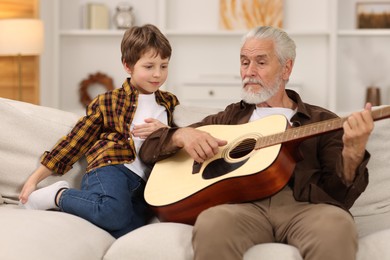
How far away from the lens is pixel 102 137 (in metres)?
2.79

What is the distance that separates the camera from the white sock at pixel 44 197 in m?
2.61

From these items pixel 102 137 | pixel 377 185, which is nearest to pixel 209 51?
pixel 102 137

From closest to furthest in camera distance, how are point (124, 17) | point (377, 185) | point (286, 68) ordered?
point (377, 185)
point (286, 68)
point (124, 17)

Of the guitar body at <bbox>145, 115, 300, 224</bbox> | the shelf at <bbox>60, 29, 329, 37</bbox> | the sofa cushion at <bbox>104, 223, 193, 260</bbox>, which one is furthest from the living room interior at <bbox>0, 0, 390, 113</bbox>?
the sofa cushion at <bbox>104, 223, 193, 260</bbox>

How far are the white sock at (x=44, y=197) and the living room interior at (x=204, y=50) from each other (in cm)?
336

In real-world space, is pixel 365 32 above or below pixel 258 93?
above

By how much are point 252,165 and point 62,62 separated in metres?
4.18

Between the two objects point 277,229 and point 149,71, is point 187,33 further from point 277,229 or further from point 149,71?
point 277,229

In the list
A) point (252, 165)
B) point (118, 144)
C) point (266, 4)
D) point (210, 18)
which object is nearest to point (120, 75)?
point (210, 18)

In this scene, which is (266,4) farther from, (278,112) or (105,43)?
(278,112)

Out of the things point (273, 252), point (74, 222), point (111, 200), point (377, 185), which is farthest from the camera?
point (377, 185)

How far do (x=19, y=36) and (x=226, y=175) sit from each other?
11.0ft

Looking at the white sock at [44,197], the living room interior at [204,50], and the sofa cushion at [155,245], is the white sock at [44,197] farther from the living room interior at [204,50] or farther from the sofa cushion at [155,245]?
the living room interior at [204,50]

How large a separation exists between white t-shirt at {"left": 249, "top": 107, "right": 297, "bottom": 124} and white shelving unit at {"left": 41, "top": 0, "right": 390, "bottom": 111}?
3.27m
